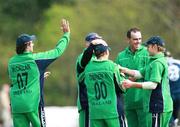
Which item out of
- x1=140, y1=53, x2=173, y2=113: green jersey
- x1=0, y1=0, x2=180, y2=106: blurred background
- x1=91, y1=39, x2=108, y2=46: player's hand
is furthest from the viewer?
x1=0, y1=0, x2=180, y2=106: blurred background

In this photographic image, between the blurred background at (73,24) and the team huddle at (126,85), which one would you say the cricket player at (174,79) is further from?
the blurred background at (73,24)

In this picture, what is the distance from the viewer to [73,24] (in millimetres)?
66438

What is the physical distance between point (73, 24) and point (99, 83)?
49.2 m

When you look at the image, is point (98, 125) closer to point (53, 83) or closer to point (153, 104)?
point (153, 104)

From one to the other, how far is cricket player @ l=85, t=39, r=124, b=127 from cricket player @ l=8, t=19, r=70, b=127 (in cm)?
106

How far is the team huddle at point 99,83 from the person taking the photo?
1738 centimetres

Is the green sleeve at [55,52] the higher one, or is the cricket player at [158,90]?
the green sleeve at [55,52]

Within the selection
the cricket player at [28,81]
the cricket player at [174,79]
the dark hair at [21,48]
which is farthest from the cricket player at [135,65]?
the cricket player at [174,79]

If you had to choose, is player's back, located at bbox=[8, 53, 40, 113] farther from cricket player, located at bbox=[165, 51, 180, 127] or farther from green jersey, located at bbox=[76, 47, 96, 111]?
cricket player, located at bbox=[165, 51, 180, 127]

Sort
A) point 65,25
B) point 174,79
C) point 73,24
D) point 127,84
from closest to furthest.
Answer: point 127,84 → point 65,25 → point 174,79 → point 73,24

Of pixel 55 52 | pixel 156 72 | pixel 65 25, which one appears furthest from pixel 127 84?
pixel 65 25

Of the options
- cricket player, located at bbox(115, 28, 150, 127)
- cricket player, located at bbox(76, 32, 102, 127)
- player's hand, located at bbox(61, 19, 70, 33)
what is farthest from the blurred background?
player's hand, located at bbox(61, 19, 70, 33)

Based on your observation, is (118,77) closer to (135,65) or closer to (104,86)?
(104,86)

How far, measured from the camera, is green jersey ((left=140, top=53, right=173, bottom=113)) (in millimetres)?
17906
